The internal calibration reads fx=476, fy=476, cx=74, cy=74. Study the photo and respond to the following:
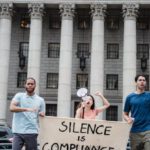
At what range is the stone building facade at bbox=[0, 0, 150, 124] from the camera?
1861 inches

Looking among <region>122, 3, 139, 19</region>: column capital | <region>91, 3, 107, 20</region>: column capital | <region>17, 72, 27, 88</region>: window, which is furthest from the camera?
<region>17, 72, 27, 88</region>: window

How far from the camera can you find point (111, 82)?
172 ft

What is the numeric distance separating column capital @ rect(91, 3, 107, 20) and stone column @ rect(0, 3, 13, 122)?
8.46 meters

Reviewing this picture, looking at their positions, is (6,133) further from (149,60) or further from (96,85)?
(149,60)

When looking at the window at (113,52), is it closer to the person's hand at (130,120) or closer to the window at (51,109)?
the window at (51,109)

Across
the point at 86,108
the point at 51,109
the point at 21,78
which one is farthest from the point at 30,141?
the point at 21,78

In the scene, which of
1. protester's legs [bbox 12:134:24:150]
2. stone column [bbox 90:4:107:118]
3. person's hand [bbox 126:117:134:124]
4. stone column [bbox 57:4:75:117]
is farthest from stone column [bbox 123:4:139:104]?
person's hand [bbox 126:117:134:124]

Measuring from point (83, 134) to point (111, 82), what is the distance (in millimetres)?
42138

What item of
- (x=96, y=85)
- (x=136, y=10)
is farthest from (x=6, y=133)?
(x=136, y=10)

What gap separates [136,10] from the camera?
47.5 m

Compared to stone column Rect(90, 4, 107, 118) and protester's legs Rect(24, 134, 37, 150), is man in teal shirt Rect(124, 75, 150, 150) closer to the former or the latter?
protester's legs Rect(24, 134, 37, 150)

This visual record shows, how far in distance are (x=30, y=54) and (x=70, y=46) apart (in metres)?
Result: 4.07

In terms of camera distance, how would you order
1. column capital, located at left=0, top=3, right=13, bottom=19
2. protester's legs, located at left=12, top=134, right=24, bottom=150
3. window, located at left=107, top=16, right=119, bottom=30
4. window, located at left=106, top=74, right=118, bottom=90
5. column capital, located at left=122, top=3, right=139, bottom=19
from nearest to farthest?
protester's legs, located at left=12, top=134, right=24, bottom=150 → column capital, located at left=122, top=3, right=139, bottom=19 → column capital, located at left=0, top=3, right=13, bottom=19 → window, located at left=106, top=74, right=118, bottom=90 → window, located at left=107, top=16, right=119, bottom=30

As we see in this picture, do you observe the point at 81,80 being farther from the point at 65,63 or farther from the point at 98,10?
the point at 98,10
